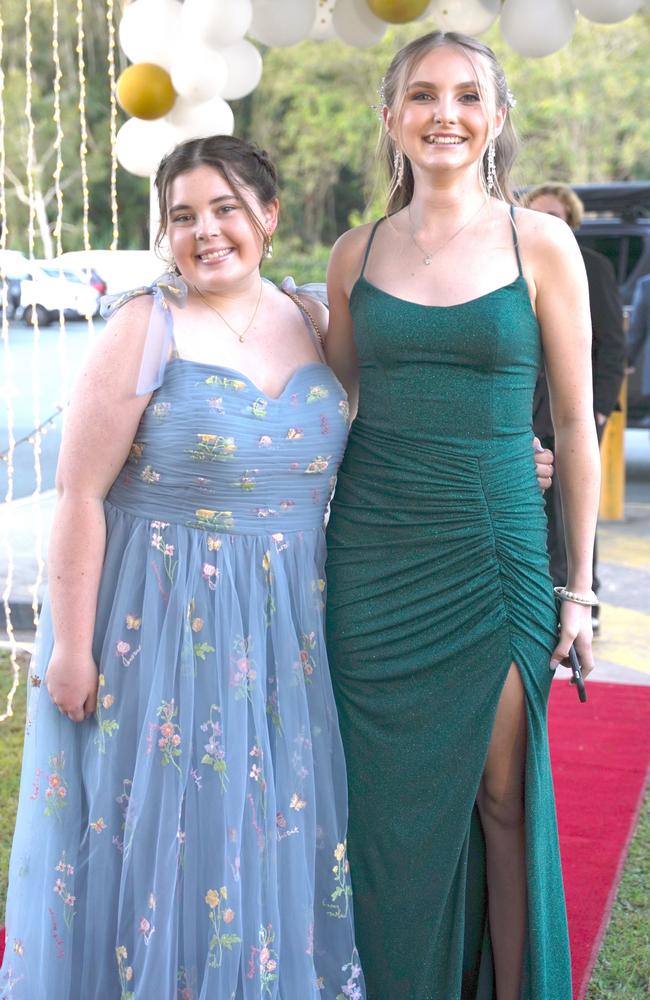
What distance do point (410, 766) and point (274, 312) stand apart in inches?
39.9

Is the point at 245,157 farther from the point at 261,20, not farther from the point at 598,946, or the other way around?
the point at 261,20

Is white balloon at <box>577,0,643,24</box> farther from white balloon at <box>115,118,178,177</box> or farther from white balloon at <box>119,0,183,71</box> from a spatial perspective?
white balloon at <box>115,118,178,177</box>

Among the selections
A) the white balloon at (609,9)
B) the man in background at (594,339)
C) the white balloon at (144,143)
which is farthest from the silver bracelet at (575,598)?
the white balloon at (609,9)

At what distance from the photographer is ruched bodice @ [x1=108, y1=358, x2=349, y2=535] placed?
8.09 feet

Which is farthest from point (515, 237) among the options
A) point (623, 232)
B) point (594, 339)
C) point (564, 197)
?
point (623, 232)

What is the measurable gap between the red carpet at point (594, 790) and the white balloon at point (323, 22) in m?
3.01

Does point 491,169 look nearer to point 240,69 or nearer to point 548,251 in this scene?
point 548,251

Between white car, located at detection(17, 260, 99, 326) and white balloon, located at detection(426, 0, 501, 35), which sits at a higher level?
white balloon, located at detection(426, 0, 501, 35)

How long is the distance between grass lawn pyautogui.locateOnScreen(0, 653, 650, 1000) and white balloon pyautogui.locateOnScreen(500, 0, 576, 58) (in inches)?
119

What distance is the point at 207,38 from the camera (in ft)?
15.0

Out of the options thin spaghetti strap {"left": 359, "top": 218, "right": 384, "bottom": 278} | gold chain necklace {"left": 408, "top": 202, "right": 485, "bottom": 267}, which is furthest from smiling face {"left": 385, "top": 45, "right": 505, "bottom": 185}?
thin spaghetti strap {"left": 359, "top": 218, "right": 384, "bottom": 278}

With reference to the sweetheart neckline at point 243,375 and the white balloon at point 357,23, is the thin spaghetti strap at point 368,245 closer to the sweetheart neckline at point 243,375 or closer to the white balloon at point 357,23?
the sweetheart neckline at point 243,375

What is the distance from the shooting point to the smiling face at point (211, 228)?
2514 millimetres

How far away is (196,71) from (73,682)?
9.24 feet
